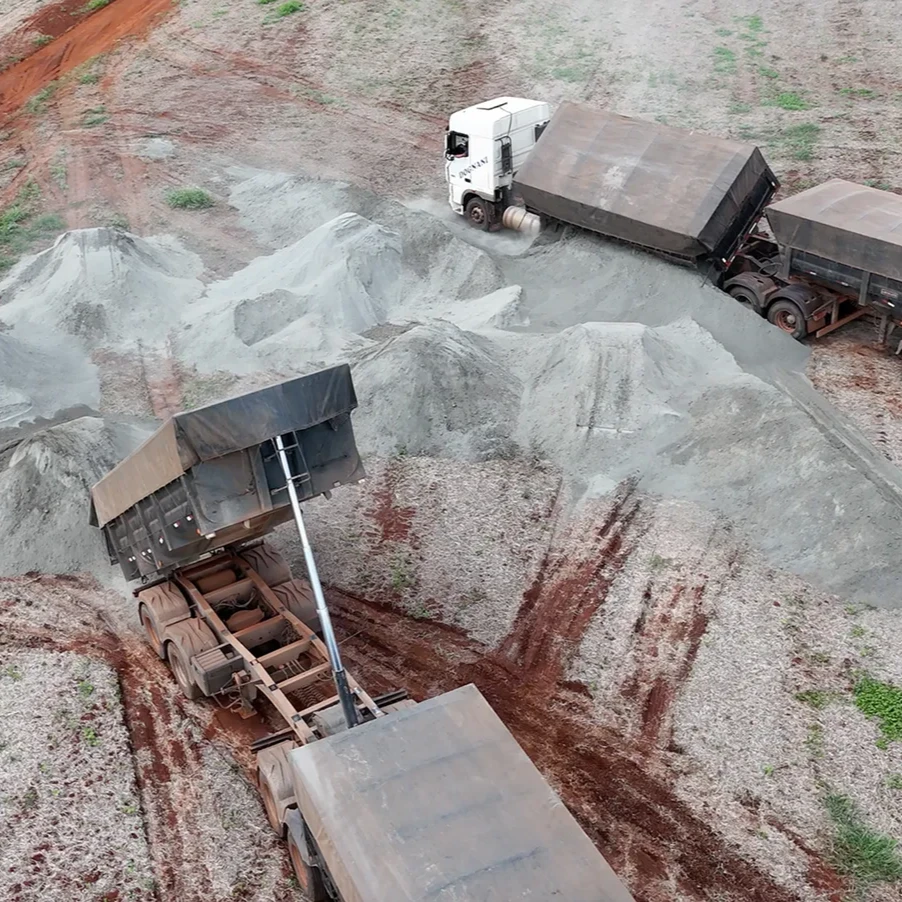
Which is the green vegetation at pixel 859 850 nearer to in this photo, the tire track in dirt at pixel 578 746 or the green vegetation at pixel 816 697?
the tire track in dirt at pixel 578 746

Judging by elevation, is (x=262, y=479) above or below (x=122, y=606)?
above

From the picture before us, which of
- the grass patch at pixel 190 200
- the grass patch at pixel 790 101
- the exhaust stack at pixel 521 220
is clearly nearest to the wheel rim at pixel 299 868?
the exhaust stack at pixel 521 220

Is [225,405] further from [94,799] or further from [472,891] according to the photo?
[472,891]

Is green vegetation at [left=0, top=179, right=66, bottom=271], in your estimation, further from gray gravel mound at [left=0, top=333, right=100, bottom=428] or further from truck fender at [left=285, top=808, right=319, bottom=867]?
truck fender at [left=285, top=808, right=319, bottom=867]

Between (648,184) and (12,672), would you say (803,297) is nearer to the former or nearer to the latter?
(648,184)

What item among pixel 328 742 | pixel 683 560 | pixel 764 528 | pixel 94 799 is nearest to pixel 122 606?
pixel 94 799

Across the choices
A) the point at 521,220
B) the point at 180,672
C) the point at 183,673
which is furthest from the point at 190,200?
the point at 183,673

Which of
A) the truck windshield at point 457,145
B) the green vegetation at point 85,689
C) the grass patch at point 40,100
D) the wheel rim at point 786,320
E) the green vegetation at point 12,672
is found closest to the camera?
the green vegetation at point 85,689
